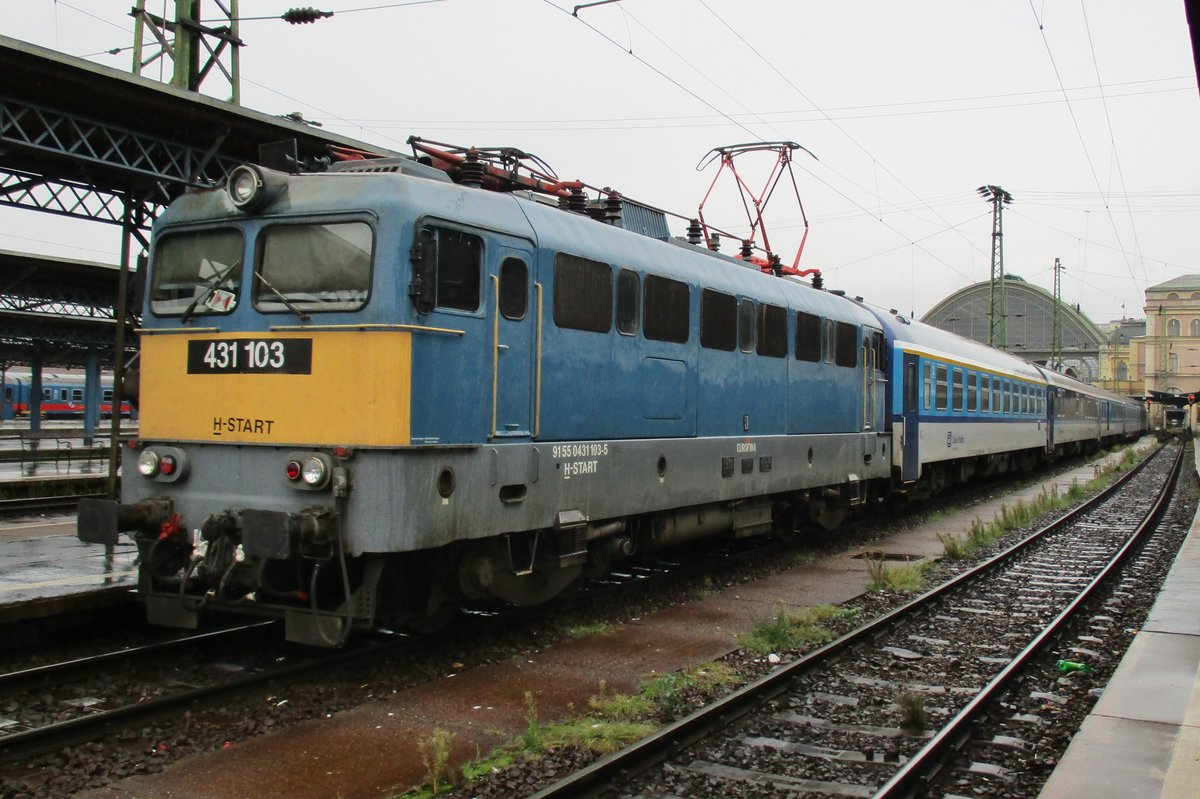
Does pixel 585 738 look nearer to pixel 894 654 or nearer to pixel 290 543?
pixel 290 543

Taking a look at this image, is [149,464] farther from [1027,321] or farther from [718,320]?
[1027,321]

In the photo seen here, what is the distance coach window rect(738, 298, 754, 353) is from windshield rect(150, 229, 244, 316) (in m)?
5.83

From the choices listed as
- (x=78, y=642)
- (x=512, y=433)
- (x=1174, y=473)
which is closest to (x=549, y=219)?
(x=512, y=433)

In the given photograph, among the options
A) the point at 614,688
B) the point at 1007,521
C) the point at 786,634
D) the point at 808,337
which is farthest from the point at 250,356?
the point at 1007,521

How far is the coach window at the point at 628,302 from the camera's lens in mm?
9508

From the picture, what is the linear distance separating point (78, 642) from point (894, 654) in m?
6.55

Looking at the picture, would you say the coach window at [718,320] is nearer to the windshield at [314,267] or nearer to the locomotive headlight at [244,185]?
the windshield at [314,267]

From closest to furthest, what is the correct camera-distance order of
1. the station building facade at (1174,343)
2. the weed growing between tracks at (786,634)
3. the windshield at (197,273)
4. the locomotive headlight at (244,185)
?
the locomotive headlight at (244,185) < the windshield at (197,273) < the weed growing between tracks at (786,634) < the station building facade at (1174,343)

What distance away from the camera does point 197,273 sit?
7.98m

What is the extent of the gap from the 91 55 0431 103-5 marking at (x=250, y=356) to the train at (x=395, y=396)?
1 centimetres

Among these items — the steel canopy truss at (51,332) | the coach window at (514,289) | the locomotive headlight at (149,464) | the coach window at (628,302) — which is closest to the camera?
the locomotive headlight at (149,464)

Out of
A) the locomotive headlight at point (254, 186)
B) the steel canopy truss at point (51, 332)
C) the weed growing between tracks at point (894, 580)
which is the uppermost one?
the steel canopy truss at point (51, 332)

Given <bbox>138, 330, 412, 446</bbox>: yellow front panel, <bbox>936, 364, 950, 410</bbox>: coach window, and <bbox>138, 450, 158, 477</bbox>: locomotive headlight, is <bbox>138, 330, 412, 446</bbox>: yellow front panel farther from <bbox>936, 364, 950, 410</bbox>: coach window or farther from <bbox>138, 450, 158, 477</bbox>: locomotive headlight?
<bbox>936, 364, 950, 410</bbox>: coach window

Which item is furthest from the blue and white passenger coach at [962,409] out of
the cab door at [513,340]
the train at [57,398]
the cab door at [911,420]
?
the train at [57,398]
